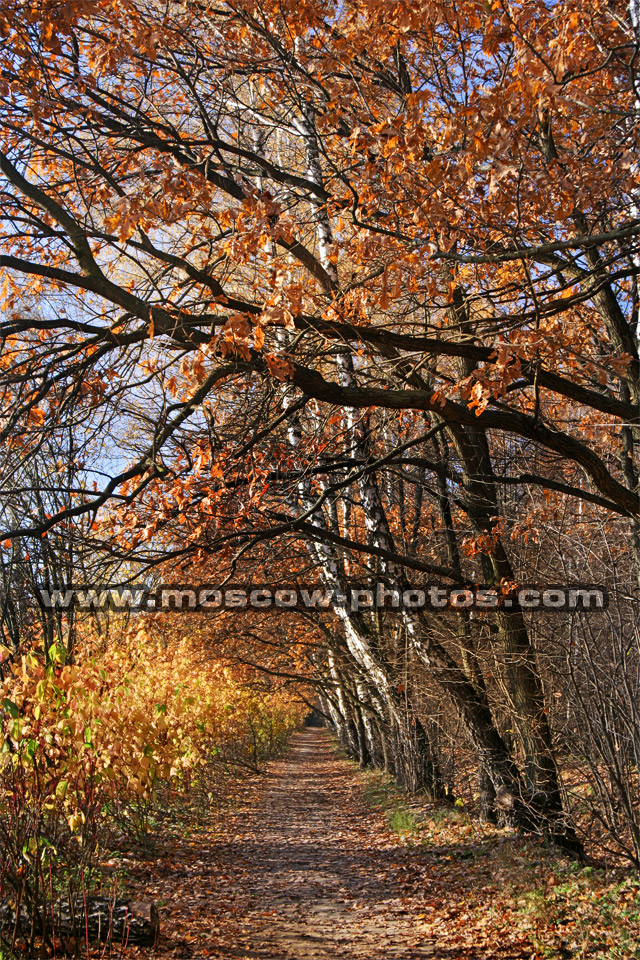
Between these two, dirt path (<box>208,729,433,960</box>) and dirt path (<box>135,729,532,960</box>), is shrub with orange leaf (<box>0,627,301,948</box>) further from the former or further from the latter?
dirt path (<box>208,729,433,960</box>)

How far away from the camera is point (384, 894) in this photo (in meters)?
6.98

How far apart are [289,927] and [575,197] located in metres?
5.94

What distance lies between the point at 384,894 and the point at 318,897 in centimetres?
64

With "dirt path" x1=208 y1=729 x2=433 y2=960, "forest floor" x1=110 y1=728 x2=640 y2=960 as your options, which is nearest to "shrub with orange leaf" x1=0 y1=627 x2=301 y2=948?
"forest floor" x1=110 y1=728 x2=640 y2=960

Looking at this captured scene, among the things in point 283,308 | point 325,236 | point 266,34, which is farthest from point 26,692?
point 325,236

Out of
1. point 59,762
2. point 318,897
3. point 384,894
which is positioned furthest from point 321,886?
point 59,762

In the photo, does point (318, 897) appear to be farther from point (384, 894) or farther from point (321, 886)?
point (384, 894)

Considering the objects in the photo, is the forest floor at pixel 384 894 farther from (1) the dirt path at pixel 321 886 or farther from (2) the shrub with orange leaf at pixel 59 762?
(2) the shrub with orange leaf at pixel 59 762

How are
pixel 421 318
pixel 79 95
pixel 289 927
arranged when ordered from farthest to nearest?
pixel 421 318, pixel 289 927, pixel 79 95

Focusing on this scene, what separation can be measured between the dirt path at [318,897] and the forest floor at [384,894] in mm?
16

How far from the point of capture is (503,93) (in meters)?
4.02

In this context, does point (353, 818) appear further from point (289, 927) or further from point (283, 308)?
point (283, 308)

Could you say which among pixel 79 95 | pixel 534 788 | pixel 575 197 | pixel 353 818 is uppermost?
pixel 79 95

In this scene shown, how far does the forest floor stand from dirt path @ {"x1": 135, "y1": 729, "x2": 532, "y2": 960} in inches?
0.6
